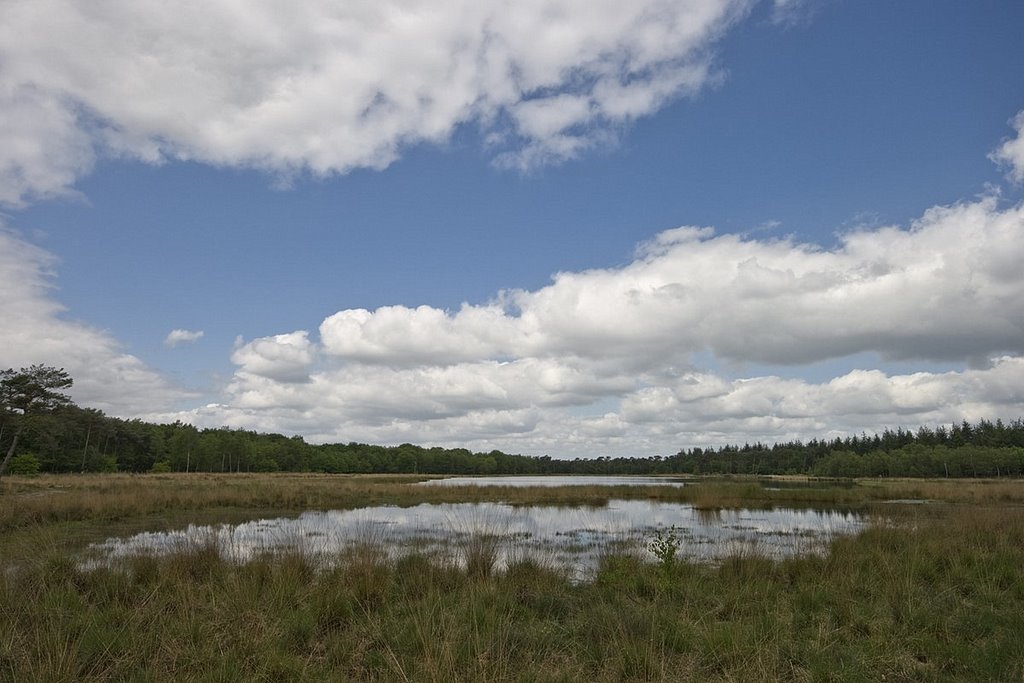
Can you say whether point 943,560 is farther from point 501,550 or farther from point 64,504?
point 64,504

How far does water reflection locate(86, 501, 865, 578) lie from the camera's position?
39.5 feet

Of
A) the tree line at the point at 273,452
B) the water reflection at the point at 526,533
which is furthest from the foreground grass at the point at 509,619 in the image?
the tree line at the point at 273,452

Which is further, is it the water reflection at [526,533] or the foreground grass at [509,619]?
the water reflection at [526,533]

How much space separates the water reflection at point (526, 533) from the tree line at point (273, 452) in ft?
97.5

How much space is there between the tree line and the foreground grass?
130ft

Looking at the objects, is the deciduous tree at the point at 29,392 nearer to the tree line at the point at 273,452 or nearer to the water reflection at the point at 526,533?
the tree line at the point at 273,452

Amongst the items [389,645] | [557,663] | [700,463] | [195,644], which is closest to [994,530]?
[557,663]

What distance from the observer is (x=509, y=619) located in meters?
6.95

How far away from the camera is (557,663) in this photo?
240 inches

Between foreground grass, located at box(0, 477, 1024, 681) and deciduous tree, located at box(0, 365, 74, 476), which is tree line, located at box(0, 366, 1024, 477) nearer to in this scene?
deciduous tree, located at box(0, 365, 74, 476)

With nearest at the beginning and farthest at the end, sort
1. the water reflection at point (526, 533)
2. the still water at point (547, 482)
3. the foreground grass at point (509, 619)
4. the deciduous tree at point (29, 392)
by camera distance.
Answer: the foreground grass at point (509, 619)
the water reflection at point (526, 533)
the deciduous tree at point (29, 392)
the still water at point (547, 482)

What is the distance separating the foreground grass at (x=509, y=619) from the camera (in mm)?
5777

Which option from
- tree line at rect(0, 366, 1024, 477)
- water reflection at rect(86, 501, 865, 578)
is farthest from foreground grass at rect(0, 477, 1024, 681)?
tree line at rect(0, 366, 1024, 477)

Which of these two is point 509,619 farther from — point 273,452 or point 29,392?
point 273,452
